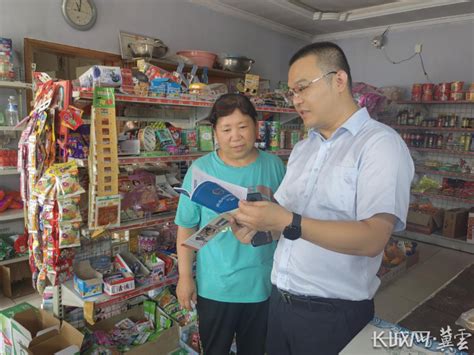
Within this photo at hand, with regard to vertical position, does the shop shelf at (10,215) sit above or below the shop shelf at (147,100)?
below

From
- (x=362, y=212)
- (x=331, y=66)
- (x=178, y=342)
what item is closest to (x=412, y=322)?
(x=362, y=212)

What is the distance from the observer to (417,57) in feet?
19.6

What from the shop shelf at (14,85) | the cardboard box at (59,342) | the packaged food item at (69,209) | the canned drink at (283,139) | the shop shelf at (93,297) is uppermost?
the shop shelf at (14,85)

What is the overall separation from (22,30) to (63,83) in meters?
2.19

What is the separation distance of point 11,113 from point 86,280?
2.30 meters

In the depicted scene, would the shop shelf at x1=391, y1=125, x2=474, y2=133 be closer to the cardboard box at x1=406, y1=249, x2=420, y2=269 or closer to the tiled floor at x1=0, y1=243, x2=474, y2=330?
the tiled floor at x1=0, y1=243, x2=474, y2=330

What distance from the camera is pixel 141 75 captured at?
95.0 inches

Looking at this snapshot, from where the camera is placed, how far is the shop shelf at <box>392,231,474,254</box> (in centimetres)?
538

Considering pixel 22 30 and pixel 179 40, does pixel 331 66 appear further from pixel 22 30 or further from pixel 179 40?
pixel 179 40

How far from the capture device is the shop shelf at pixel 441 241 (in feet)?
17.6

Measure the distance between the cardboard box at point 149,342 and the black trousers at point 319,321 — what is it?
4.32 feet

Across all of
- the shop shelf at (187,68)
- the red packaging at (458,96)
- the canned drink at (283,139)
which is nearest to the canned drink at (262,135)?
the canned drink at (283,139)

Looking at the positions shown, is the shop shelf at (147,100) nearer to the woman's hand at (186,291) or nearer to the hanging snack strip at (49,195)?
the hanging snack strip at (49,195)

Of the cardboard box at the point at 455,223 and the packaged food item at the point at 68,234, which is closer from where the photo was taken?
the packaged food item at the point at 68,234
